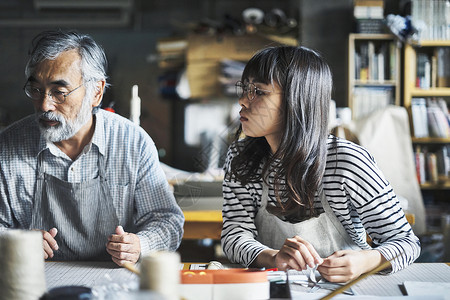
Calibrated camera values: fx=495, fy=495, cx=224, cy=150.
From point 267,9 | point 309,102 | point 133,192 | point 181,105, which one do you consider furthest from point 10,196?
point 267,9

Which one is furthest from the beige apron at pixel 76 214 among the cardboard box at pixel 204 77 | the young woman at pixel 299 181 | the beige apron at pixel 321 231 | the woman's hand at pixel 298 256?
the cardboard box at pixel 204 77

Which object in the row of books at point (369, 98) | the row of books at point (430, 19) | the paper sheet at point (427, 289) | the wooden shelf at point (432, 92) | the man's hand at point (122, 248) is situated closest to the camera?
the paper sheet at point (427, 289)

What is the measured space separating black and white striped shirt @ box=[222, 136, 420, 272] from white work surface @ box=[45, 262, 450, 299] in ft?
0.14

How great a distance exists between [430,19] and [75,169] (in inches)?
124

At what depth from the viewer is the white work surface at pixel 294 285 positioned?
40.5 inches

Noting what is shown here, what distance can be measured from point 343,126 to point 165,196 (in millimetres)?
1568

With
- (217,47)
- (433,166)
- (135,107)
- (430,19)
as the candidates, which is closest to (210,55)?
(217,47)

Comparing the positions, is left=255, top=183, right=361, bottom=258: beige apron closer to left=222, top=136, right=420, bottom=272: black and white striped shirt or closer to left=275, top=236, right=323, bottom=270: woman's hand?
left=222, top=136, right=420, bottom=272: black and white striped shirt

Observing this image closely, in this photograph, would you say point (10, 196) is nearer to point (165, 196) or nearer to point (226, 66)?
point (165, 196)

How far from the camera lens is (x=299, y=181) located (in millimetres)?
1343

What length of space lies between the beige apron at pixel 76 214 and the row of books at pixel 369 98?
279 centimetres

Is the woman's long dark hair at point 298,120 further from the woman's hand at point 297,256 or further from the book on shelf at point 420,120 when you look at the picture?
the book on shelf at point 420,120

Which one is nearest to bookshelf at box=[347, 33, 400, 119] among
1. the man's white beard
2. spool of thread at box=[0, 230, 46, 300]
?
the man's white beard

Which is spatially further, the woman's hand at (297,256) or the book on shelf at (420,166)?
the book on shelf at (420,166)
